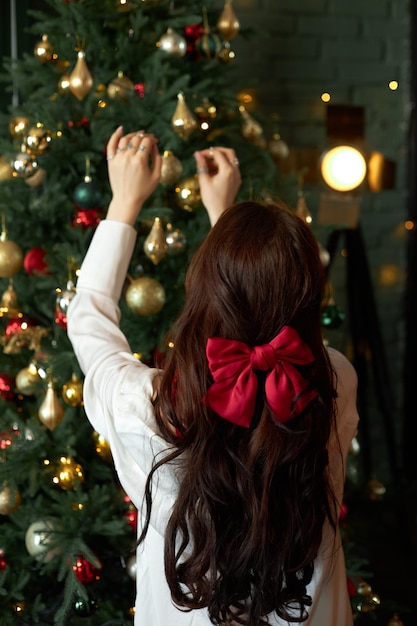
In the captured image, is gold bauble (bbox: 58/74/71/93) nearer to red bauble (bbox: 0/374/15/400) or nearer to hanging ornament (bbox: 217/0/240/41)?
hanging ornament (bbox: 217/0/240/41)

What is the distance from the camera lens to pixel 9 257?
6.09 feet

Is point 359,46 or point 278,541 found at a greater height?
point 359,46

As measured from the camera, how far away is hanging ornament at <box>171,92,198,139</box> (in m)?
1.83

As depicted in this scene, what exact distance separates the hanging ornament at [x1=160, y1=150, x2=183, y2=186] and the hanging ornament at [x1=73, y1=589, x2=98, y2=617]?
0.93 metres

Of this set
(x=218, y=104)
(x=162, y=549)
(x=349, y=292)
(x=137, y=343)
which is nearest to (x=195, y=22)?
(x=218, y=104)

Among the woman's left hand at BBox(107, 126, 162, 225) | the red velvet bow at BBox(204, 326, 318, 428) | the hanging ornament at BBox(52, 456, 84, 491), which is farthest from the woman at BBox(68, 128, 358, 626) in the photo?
the hanging ornament at BBox(52, 456, 84, 491)

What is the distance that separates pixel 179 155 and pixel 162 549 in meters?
1.03

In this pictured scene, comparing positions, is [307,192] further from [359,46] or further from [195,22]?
[195,22]

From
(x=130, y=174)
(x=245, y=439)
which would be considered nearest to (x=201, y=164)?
(x=130, y=174)

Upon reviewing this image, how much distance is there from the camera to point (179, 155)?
200 centimetres

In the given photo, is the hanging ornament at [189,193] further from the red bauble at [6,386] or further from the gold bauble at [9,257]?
the red bauble at [6,386]

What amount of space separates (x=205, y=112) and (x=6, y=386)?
82cm

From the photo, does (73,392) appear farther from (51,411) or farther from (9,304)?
(9,304)

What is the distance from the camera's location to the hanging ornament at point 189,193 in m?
1.89
